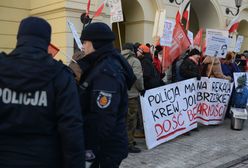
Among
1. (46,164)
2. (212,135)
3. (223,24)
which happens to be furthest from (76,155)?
(223,24)

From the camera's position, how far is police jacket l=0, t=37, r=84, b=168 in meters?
2.27

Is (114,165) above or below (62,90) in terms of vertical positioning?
below

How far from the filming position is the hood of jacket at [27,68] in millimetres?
2252

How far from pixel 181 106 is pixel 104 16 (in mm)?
4736

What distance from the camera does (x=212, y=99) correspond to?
8227 mm

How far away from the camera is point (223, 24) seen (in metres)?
15.2

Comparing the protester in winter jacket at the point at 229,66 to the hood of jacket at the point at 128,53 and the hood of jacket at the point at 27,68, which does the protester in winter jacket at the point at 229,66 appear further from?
the hood of jacket at the point at 27,68

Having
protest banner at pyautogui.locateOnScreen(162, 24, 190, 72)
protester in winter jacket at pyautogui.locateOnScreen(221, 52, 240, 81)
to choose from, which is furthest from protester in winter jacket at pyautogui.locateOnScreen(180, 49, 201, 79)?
protester in winter jacket at pyautogui.locateOnScreen(221, 52, 240, 81)

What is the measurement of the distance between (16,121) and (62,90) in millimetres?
328

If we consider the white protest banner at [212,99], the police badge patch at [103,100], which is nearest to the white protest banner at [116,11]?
the white protest banner at [212,99]

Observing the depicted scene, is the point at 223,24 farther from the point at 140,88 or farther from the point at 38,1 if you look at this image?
the point at 140,88

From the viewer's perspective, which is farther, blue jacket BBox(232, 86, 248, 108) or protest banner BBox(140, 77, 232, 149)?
blue jacket BBox(232, 86, 248, 108)

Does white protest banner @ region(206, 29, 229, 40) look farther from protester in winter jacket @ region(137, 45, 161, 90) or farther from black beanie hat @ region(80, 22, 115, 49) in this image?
black beanie hat @ region(80, 22, 115, 49)

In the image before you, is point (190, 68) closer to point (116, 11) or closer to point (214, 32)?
point (214, 32)
